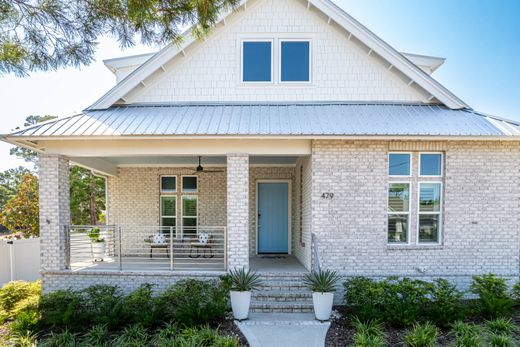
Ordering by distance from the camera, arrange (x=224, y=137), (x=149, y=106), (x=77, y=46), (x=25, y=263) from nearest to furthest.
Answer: (x=77, y=46), (x=224, y=137), (x=149, y=106), (x=25, y=263)

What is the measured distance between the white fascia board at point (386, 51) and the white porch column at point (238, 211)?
4298 millimetres

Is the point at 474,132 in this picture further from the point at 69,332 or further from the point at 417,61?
the point at 69,332

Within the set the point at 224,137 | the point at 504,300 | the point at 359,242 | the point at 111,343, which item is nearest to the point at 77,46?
the point at 224,137

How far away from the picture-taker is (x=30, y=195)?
13211mm

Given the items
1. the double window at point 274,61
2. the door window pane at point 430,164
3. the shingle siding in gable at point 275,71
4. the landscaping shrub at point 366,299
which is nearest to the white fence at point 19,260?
the shingle siding in gable at point 275,71

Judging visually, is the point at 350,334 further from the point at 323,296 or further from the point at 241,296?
the point at 241,296

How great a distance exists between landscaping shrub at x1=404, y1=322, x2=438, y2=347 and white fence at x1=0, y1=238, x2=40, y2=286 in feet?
34.1

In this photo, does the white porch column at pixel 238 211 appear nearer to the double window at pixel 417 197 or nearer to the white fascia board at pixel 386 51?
the double window at pixel 417 197

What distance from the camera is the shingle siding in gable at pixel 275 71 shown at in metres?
8.23

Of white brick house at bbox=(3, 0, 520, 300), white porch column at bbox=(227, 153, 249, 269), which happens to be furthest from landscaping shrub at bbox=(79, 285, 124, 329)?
white porch column at bbox=(227, 153, 249, 269)

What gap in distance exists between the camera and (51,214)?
286 inches

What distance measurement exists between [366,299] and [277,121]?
166 inches

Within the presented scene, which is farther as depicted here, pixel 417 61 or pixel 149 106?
pixel 417 61

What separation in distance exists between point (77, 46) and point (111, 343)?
193 inches
